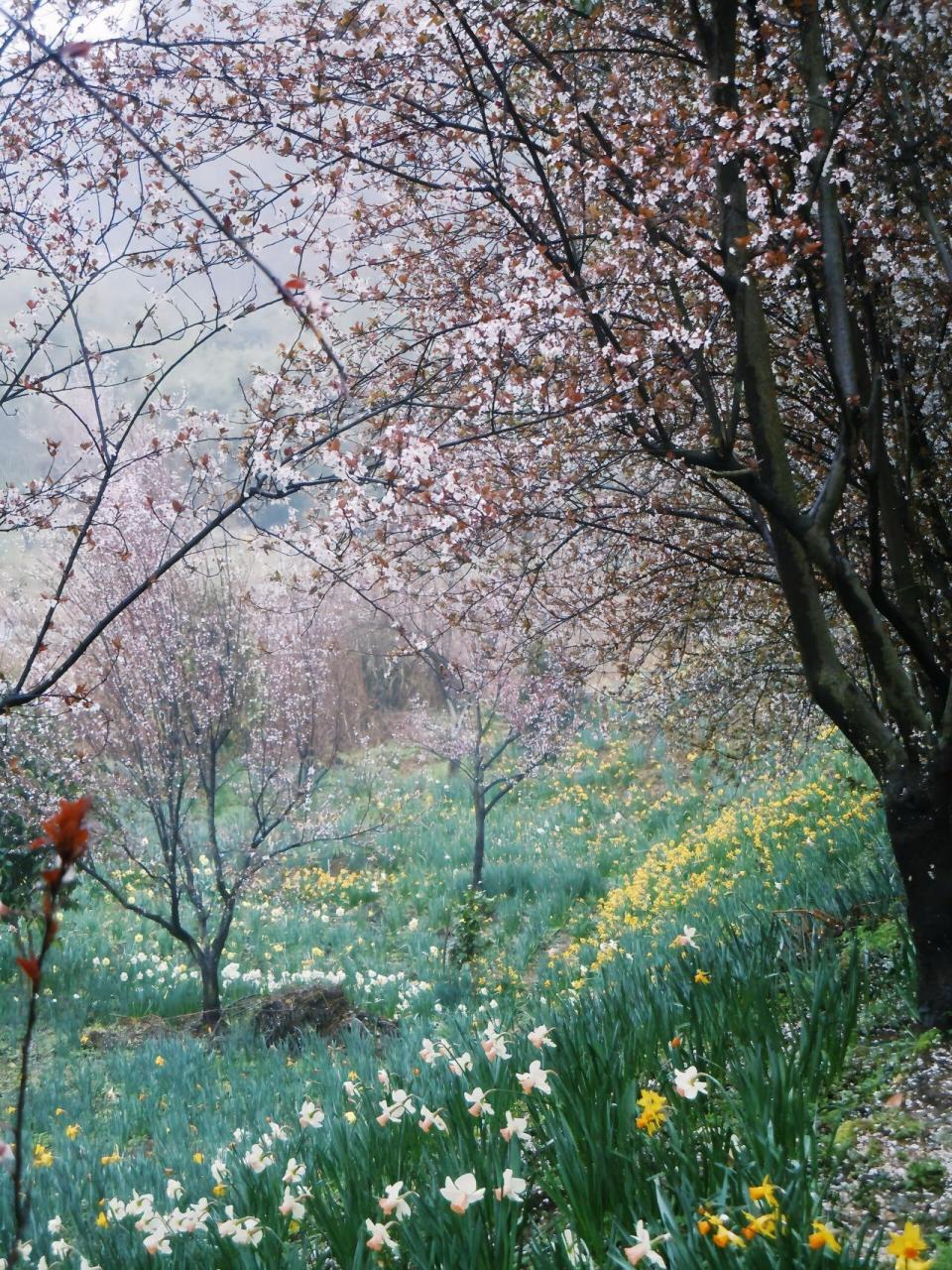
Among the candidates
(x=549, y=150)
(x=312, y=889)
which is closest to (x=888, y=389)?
(x=549, y=150)

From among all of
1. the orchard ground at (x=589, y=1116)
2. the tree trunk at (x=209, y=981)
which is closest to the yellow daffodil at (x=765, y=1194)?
the orchard ground at (x=589, y=1116)

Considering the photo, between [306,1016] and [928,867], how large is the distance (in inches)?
217

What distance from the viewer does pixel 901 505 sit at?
4.00 metres

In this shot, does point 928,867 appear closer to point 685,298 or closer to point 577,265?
point 577,265

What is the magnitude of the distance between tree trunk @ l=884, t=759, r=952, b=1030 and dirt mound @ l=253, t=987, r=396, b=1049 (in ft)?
15.2

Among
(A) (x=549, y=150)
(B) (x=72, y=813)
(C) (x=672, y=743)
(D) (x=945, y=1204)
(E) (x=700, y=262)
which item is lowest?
(D) (x=945, y=1204)

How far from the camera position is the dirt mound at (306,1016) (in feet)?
23.9

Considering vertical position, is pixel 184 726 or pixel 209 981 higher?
pixel 184 726

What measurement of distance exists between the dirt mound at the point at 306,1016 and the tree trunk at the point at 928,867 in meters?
4.63

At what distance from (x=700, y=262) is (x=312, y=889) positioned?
10818 mm

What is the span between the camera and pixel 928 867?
3416 mm

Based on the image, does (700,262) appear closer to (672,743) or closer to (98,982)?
(672,743)

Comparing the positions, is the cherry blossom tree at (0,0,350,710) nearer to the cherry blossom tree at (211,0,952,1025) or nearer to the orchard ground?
the cherry blossom tree at (211,0,952,1025)

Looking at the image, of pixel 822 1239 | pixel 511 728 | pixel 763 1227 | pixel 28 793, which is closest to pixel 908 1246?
pixel 822 1239
